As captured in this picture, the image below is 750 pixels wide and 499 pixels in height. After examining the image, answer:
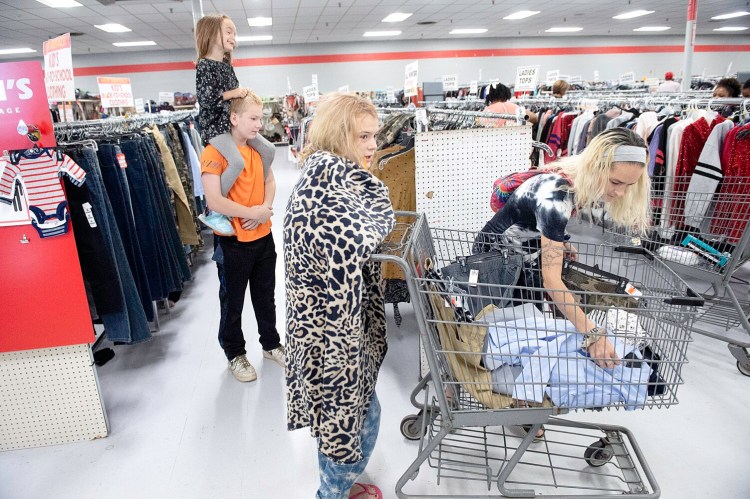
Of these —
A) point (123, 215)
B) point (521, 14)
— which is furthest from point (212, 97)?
point (521, 14)

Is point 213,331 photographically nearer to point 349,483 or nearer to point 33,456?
point 33,456

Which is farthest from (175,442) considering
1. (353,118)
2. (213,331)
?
(353,118)

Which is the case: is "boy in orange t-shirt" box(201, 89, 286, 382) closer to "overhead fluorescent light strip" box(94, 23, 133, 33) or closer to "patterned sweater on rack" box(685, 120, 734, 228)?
"patterned sweater on rack" box(685, 120, 734, 228)

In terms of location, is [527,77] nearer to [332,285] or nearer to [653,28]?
[332,285]

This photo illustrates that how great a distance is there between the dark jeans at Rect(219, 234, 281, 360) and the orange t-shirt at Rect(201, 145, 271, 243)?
0.21 feet

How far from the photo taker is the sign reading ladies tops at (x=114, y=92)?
5074 millimetres

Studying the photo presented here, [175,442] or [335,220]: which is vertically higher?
[335,220]

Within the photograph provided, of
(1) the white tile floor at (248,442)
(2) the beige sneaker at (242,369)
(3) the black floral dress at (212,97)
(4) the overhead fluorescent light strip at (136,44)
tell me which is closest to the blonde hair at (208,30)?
(3) the black floral dress at (212,97)

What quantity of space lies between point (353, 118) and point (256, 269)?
1.54 meters

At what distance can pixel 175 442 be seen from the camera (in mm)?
2430

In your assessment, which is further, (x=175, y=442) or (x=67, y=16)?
(x=67, y=16)

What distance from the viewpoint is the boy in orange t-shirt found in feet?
8.26

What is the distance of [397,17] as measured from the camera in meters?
14.2

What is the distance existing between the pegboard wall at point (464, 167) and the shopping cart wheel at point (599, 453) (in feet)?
4.43
